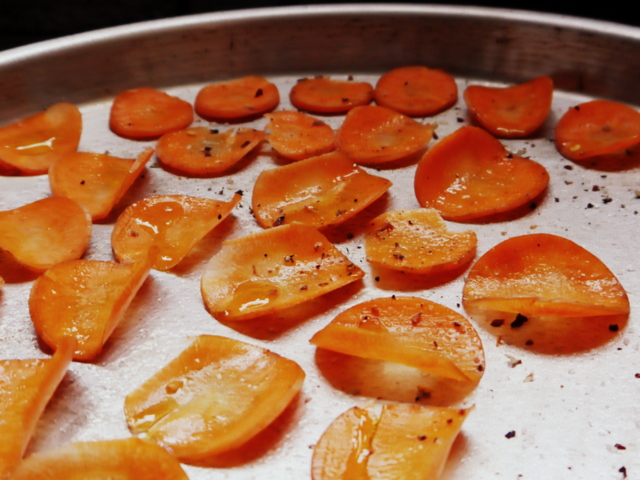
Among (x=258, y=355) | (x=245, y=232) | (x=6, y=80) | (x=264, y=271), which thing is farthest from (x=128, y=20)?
(x=258, y=355)

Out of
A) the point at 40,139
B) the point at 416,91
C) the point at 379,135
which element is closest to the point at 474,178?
the point at 379,135

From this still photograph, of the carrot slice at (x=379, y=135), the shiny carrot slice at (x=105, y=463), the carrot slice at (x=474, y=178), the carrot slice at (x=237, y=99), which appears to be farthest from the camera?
the carrot slice at (x=237, y=99)

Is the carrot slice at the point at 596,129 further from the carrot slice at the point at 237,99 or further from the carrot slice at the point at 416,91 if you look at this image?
the carrot slice at the point at 237,99

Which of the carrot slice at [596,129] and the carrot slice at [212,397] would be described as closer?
the carrot slice at [212,397]

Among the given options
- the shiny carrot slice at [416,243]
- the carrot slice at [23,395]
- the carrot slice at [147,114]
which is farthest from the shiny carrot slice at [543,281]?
the carrot slice at [147,114]

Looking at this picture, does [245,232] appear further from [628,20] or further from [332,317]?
[628,20]

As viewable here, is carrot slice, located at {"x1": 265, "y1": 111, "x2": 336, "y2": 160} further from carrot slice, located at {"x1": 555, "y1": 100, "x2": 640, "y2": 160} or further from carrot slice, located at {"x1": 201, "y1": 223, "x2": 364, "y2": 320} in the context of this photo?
carrot slice, located at {"x1": 555, "y1": 100, "x2": 640, "y2": 160}

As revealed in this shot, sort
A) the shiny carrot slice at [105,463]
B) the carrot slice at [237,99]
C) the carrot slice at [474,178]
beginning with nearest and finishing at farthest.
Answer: the shiny carrot slice at [105,463] < the carrot slice at [474,178] < the carrot slice at [237,99]
